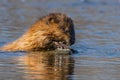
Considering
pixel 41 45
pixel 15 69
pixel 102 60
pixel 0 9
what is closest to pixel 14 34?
pixel 41 45

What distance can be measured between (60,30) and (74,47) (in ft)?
4.95

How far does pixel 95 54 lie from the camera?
1291 cm

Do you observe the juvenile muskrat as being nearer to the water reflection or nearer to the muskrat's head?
the muskrat's head

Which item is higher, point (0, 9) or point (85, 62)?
point (0, 9)

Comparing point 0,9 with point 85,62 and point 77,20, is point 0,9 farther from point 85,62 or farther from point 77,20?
point 85,62

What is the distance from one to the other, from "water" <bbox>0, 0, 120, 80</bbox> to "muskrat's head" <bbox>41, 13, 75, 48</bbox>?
239mm

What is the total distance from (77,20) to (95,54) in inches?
311

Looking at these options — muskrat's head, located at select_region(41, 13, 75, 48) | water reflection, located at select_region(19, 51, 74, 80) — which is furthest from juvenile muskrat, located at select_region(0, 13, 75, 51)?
water reflection, located at select_region(19, 51, 74, 80)

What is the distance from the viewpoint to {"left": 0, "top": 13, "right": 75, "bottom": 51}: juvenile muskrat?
1277cm

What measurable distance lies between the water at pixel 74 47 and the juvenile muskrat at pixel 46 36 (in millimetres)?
206

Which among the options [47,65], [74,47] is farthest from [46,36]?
[47,65]

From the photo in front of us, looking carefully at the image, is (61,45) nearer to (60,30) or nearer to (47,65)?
(60,30)

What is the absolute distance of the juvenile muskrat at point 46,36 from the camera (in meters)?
12.8

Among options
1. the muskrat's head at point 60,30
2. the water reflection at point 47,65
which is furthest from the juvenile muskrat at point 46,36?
the water reflection at point 47,65
